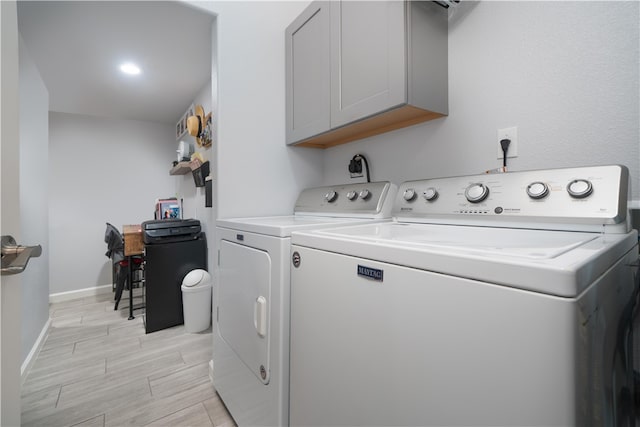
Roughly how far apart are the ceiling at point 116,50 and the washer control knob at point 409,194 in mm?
1540

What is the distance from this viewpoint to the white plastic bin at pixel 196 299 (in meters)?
2.42

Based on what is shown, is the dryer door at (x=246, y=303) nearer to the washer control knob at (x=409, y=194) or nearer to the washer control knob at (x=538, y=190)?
the washer control knob at (x=409, y=194)

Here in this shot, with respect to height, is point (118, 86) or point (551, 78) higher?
point (118, 86)

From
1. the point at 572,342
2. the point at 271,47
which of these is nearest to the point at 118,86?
the point at 271,47

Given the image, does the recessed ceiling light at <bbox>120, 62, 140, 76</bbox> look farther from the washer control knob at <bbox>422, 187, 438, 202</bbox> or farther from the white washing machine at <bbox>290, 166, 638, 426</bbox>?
the washer control knob at <bbox>422, 187, 438, 202</bbox>

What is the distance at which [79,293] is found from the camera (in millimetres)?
3449

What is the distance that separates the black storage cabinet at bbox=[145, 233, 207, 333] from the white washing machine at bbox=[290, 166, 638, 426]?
2.02 m

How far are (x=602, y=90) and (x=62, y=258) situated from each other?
4873mm

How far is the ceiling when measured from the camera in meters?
1.77

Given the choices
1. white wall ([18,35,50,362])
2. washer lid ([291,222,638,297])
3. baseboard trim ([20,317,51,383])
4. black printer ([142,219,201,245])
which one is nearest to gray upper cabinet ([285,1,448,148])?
washer lid ([291,222,638,297])

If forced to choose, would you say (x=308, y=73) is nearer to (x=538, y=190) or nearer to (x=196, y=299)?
(x=538, y=190)

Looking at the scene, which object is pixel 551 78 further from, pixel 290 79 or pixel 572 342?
pixel 290 79

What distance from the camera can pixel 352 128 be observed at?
5.03 ft

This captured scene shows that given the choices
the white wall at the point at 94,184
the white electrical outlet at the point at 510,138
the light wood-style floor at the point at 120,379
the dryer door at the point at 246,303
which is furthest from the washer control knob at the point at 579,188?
the white wall at the point at 94,184
